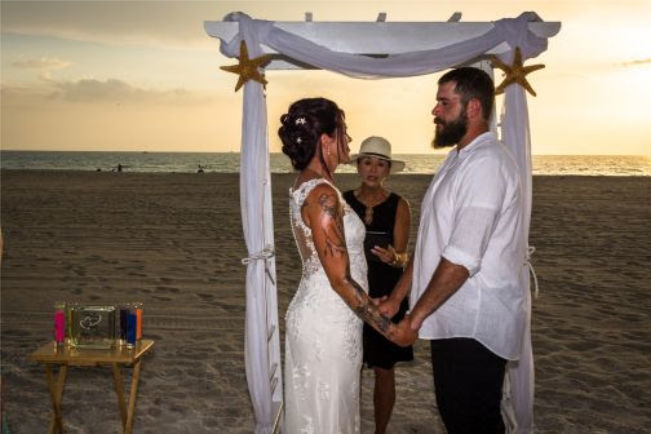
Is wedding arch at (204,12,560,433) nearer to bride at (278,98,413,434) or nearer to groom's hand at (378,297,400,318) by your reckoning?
bride at (278,98,413,434)

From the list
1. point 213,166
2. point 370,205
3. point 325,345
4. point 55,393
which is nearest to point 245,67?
point 370,205

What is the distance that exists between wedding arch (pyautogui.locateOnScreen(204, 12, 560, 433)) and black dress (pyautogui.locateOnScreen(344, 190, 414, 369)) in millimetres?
772

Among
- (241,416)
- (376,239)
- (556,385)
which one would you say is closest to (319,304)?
(376,239)

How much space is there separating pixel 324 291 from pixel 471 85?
130 centimetres

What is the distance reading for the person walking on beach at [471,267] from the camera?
2.70m

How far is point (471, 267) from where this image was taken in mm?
2676

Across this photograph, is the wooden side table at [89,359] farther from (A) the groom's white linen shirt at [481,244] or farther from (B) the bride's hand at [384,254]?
(A) the groom's white linen shirt at [481,244]

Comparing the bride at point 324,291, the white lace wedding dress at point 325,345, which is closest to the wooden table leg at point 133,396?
the bride at point 324,291

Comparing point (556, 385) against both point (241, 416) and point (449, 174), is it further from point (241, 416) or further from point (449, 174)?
point (449, 174)

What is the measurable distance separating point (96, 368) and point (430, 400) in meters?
3.21

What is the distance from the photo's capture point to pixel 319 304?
3.20m

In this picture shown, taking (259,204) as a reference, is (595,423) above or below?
below

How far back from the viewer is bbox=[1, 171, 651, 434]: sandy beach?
4863 mm

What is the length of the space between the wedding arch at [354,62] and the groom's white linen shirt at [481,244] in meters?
1.56
